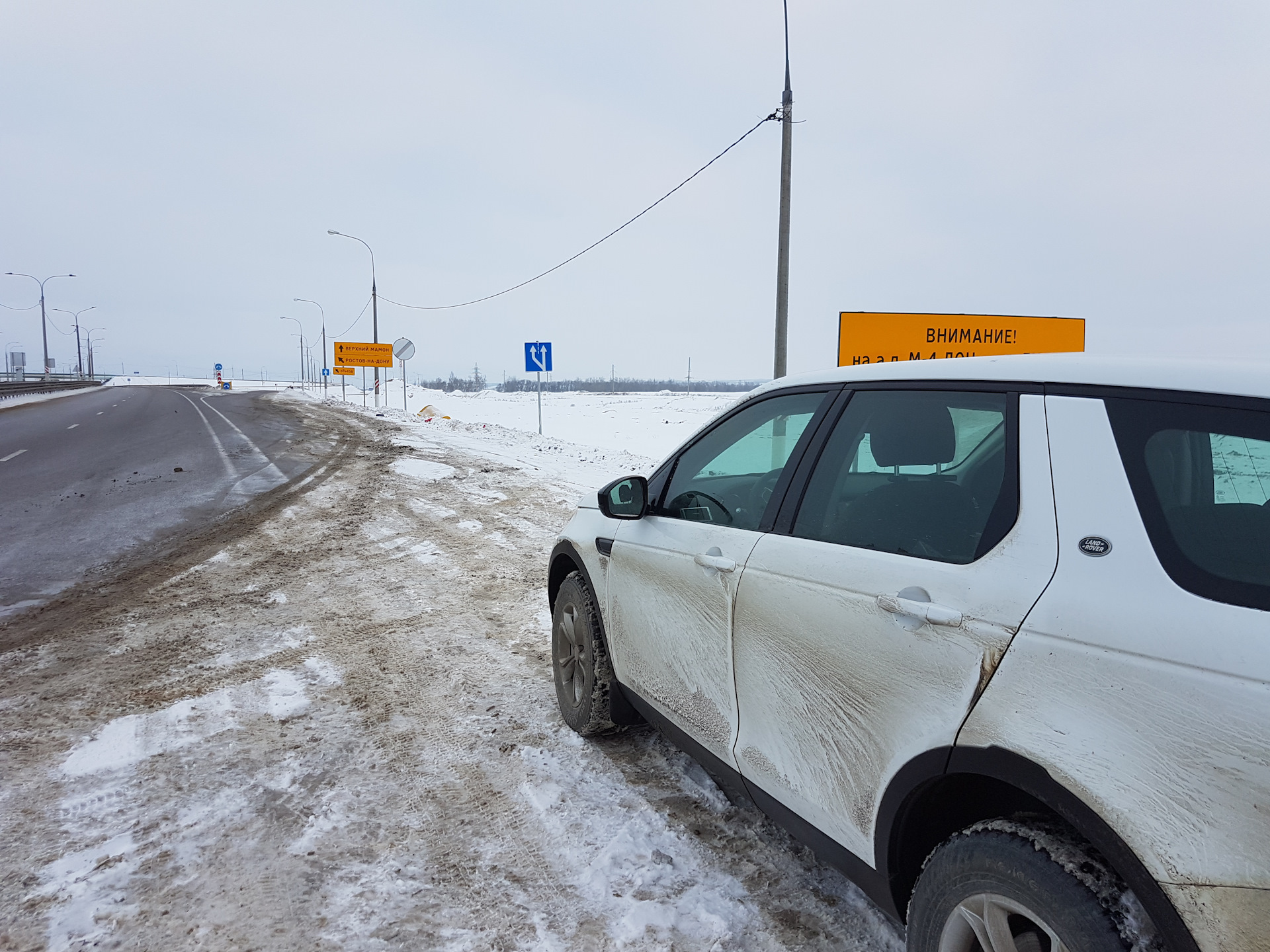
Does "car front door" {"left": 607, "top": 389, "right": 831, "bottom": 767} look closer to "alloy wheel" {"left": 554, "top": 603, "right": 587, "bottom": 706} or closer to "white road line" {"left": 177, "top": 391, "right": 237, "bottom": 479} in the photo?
"alloy wheel" {"left": 554, "top": 603, "right": 587, "bottom": 706}

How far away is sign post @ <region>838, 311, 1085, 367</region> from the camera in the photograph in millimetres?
12844

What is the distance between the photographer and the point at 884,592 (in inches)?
71.7

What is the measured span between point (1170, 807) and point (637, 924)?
1.63 meters

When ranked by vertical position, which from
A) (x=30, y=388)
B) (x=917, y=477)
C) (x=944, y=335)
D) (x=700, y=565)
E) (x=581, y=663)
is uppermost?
(x=944, y=335)

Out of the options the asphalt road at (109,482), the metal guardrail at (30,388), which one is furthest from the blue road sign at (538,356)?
the metal guardrail at (30,388)

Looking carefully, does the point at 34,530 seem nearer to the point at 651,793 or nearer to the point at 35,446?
the point at 651,793

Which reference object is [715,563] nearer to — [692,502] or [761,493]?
[761,493]

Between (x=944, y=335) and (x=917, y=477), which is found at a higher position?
(x=944, y=335)

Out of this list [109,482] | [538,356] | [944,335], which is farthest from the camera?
[538,356]

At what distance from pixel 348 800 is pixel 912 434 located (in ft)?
8.47

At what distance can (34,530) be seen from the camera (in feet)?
26.4


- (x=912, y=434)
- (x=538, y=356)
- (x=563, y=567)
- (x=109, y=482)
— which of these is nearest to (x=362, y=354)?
(x=538, y=356)

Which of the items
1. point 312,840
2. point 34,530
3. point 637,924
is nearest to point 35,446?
point 34,530

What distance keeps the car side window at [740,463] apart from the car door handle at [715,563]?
0.47ft
